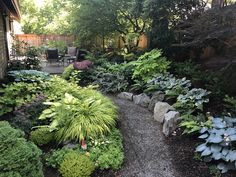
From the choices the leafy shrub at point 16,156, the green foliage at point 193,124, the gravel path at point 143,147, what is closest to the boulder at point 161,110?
the gravel path at point 143,147

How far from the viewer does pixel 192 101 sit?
191 inches

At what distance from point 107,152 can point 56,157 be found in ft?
2.49

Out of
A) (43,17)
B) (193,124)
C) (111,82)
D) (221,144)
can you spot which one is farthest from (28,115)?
(43,17)

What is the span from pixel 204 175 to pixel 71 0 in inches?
398

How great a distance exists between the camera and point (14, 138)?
250cm

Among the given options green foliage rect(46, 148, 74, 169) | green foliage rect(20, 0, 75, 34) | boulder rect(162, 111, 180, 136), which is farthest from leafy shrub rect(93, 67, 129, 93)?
green foliage rect(20, 0, 75, 34)

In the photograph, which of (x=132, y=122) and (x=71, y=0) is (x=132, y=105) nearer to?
(x=132, y=122)

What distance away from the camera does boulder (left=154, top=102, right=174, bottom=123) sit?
5.13 metres

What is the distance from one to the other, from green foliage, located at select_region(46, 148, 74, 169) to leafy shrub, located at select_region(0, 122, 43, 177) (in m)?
1.12

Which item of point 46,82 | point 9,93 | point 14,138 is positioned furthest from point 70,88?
point 14,138

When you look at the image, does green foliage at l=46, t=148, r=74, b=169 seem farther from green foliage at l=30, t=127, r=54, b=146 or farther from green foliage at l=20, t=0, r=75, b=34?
green foliage at l=20, t=0, r=75, b=34

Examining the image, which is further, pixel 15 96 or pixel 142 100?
pixel 142 100

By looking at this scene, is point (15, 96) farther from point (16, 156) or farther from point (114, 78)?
point (114, 78)

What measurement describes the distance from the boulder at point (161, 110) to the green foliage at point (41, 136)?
2158mm
